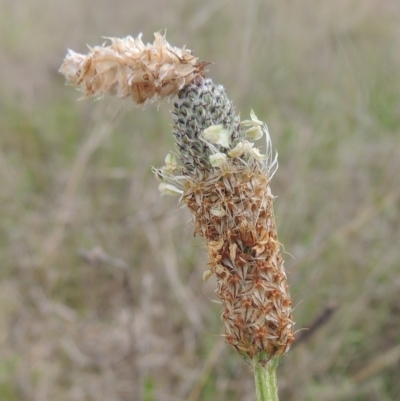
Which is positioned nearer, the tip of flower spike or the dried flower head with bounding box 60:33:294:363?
the dried flower head with bounding box 60:33:294:363

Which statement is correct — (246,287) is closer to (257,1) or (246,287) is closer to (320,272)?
(320,272)

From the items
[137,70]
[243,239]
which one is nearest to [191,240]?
[243,239]

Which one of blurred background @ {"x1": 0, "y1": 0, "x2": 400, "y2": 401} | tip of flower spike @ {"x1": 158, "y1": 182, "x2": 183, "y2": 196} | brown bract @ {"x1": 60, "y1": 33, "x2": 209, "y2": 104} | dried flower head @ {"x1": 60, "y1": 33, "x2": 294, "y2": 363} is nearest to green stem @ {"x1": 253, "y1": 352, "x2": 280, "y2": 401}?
dried flower head @ {"x1": 60, "y1": 33, "x2": 294, "y2": 363}

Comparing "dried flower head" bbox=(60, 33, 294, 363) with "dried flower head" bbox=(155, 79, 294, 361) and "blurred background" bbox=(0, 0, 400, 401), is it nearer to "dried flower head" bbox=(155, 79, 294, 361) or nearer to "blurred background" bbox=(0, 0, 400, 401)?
"dried flower head" bbox=(155, 79, 294, 361)

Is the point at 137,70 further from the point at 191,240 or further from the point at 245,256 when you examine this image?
the point at 191,240

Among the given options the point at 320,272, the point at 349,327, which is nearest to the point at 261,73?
the point at 320,272
